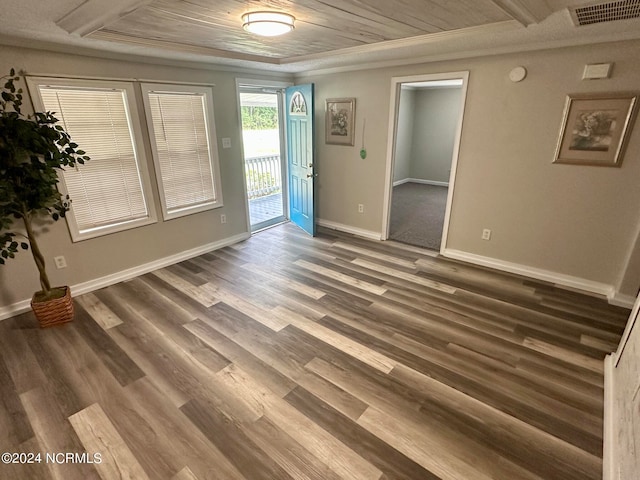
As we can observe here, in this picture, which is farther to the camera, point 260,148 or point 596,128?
point 260,148

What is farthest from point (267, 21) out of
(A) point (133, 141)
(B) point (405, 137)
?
(B) point (405, 137)

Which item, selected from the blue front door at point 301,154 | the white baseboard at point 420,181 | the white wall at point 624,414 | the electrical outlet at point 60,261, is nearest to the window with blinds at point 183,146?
the electrical outlet at point 60,261

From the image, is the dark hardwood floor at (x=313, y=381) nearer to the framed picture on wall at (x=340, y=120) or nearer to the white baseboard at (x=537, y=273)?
the white baseboard at (x=537, y=273)

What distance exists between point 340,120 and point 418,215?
7.18 ft

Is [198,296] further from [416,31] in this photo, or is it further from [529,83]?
[529,83]

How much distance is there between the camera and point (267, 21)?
186 centimetres

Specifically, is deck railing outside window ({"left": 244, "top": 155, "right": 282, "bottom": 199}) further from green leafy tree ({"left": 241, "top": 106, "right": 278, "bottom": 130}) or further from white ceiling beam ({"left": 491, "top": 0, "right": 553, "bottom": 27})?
white ceiling beam ({"left": 491, "top": 0, "right": 553, "bottom": 27})

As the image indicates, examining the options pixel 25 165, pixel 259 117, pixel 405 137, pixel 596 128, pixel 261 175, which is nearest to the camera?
pixel 25 165

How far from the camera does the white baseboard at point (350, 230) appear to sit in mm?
4473

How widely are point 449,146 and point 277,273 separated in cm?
579

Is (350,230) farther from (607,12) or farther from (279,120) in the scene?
(607,12)

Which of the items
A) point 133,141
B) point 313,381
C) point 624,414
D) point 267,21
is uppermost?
point 267,21

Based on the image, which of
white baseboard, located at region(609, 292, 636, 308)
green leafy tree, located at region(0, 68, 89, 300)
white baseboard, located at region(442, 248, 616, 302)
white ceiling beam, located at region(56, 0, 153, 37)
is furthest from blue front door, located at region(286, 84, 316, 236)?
white baseboard, located at region(609, 292, 636, 308)

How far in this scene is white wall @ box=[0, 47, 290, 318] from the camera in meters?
2.64
